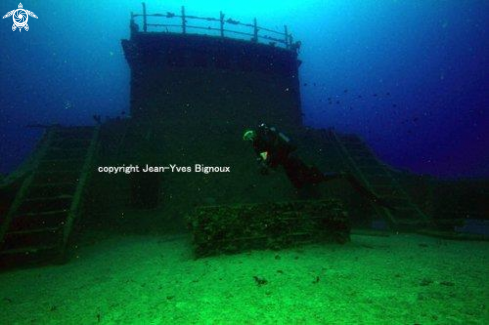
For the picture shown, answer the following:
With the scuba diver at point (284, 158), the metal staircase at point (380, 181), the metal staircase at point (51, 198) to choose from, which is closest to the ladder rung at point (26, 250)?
A: the metal staircase at point (51, 198)

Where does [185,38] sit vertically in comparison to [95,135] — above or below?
above

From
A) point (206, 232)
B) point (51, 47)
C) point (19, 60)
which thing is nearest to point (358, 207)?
point (206, 232)

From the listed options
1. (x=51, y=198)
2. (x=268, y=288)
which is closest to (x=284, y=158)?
(x=268, y=288)

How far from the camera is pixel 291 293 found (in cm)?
373

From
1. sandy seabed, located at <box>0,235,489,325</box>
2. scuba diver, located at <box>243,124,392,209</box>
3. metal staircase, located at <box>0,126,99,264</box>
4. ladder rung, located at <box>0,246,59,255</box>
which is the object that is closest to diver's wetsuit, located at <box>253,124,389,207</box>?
scuba diver, located at <box>243,124,392,209</box>

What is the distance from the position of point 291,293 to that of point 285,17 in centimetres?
20319

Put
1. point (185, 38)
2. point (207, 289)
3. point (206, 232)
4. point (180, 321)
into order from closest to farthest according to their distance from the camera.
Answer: point (180, 321) → point (207, 289) → point (206, 232) → point (185, 38)

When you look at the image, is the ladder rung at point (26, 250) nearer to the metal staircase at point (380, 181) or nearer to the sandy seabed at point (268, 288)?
the sandy seabed at point (268, 288)

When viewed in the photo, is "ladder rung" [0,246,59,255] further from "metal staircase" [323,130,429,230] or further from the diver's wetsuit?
"metal staircase" [323,130,429,230]

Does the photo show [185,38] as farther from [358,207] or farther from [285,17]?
[285,17]

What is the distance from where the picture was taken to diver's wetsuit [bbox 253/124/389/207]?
21.4 feet

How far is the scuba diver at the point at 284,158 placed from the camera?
21.4ft

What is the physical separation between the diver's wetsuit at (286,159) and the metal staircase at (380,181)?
4.74 metres

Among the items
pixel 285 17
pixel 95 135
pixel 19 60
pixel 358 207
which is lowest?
pixel 358 207
